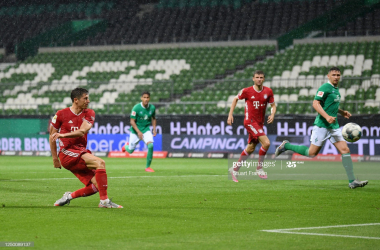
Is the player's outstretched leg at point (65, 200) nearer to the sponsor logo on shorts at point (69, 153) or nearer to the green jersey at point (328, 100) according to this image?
the sponsor logo on shorts at point (69, 153)

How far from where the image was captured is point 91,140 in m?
30.6

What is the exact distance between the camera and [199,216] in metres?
8.87

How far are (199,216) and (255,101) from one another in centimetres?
637

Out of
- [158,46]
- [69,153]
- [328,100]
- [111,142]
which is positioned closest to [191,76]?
[158,46]

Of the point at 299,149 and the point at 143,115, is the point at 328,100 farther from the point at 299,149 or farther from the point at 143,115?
the point at 143,115

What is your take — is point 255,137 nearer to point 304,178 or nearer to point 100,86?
point 304,178

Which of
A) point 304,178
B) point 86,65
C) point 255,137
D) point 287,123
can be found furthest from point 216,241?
point 86,65

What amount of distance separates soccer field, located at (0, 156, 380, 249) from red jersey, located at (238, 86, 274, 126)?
5.03ft

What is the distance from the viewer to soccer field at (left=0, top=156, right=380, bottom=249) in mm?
6805

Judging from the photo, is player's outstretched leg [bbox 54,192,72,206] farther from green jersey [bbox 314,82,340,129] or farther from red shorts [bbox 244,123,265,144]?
red shorts [bbox 244,123,265,144]

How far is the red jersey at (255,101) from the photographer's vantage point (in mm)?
14805

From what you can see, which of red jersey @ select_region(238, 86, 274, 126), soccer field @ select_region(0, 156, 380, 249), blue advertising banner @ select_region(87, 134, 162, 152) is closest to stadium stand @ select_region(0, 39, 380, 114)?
blue advertising banner @ select_region(87, 134, 162, 152)

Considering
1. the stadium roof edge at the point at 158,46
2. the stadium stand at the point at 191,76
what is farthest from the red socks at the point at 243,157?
the stadium roof edge at the point at 158,46

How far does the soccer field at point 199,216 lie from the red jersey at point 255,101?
1532 millimetres
